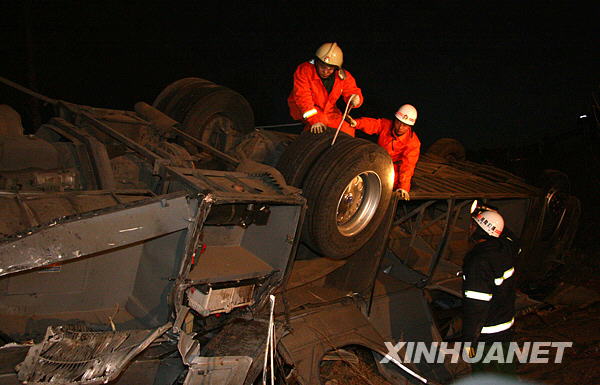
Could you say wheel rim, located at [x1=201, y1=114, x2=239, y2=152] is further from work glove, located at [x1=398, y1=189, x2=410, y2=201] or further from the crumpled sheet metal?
the crumpled sheet metal

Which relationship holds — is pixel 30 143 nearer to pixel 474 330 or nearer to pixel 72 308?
pixel 72 308

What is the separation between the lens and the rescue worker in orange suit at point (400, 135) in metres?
4.60

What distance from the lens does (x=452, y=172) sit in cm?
609

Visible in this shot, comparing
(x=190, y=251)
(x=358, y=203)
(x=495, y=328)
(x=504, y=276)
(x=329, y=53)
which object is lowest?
(x=495, y=328)

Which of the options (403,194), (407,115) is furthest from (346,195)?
(407,115)

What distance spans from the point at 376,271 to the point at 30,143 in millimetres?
3113

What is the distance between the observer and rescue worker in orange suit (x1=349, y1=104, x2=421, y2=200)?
181 inches

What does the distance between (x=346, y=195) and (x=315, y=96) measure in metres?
1.09

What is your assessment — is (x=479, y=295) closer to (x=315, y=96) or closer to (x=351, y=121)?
(x=351, y=121)

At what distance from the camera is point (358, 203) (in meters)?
3.95

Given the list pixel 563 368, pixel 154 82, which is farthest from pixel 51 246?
pixel 154 82

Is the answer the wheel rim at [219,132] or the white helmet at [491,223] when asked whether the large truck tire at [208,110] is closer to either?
the wheel rim at [219,132]

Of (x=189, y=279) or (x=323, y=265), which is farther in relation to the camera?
(x=323, y=265)

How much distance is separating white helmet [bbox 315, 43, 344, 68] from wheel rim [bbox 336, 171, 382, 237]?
116cm
